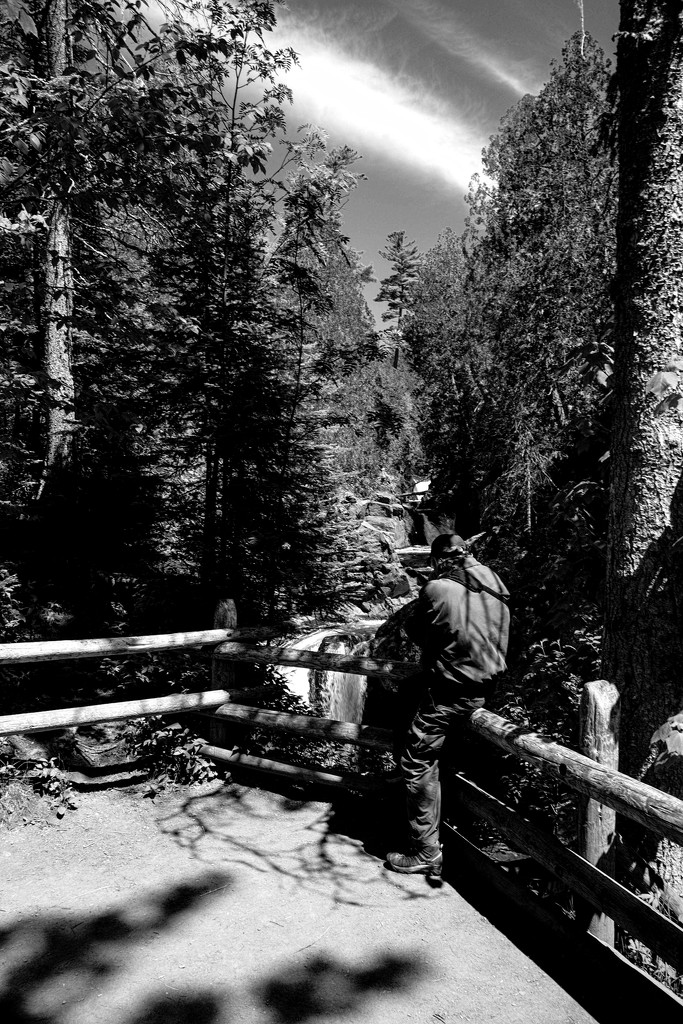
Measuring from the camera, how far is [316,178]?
788 cm

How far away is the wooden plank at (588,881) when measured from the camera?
285 centimetres

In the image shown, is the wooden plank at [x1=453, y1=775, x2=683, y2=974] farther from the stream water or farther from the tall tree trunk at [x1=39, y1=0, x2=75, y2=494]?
the tall tree trunk at [x1=39, y1=0, x2=75, y2=494]

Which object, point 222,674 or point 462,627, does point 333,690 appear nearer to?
point 222,674

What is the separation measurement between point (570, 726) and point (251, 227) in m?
6.59

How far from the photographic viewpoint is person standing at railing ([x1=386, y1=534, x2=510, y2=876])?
14.0 ft

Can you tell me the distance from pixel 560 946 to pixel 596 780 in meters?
1.03

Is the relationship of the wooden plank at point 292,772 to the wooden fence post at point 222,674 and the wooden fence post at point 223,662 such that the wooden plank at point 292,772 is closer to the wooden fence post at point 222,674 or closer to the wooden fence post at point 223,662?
the wooden fence post at point 222,674

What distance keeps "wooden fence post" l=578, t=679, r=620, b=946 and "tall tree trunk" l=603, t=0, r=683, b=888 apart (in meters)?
0.23

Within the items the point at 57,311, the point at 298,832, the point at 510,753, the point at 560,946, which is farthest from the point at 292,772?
the point at 57,311

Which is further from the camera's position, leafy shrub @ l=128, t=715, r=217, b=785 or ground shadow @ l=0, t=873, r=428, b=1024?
leafy shrub @ l=128, t=715, r=217, b=785

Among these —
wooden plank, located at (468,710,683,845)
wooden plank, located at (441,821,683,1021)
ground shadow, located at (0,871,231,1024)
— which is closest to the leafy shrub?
ground shadow, located at (0,871,231,1024)

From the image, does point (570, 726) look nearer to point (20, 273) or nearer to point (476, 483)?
point (20, 273)

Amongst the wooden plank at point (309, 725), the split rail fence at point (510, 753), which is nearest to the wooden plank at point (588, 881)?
the split rail fence at point (510, 753)

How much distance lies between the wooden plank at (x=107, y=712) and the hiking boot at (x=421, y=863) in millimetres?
2128
